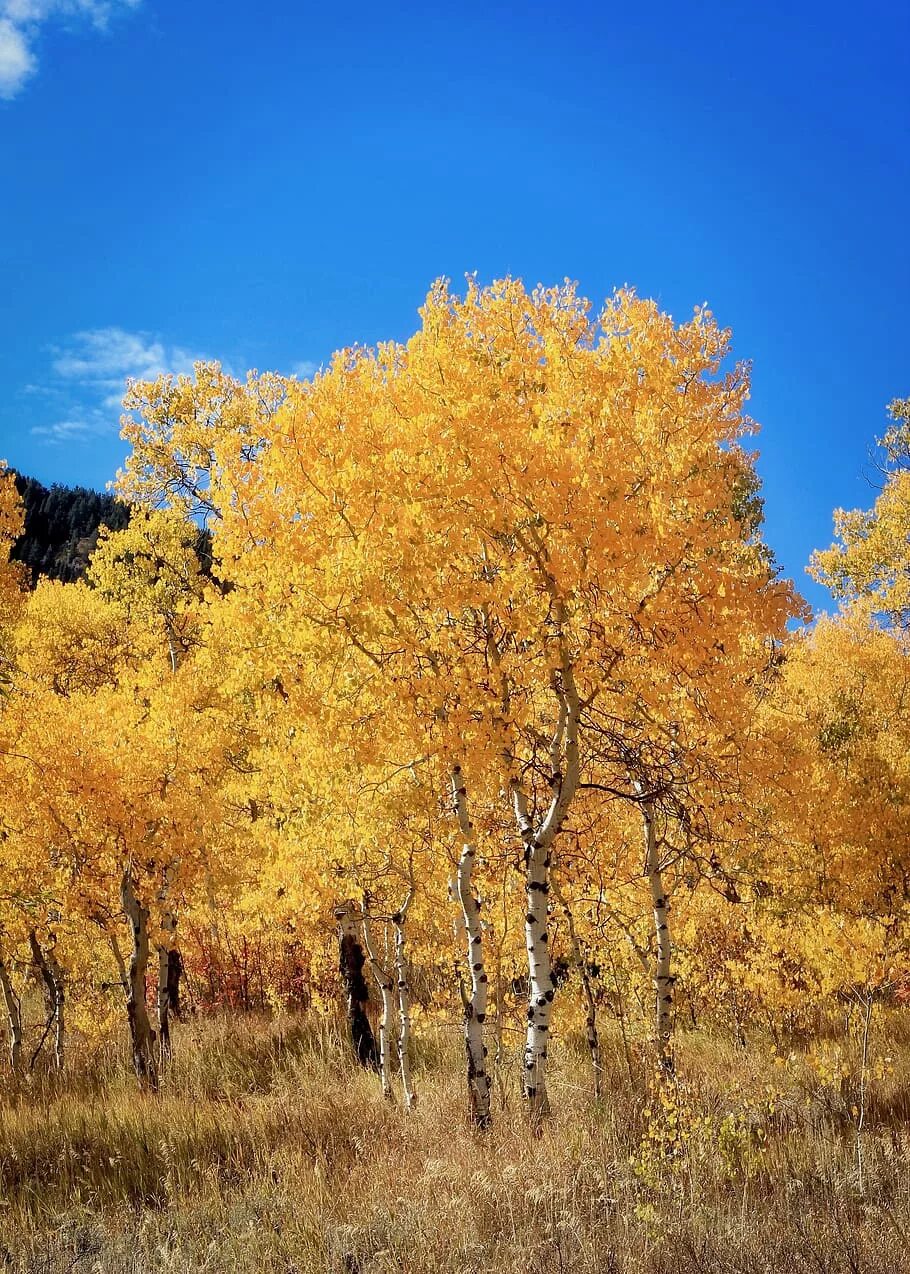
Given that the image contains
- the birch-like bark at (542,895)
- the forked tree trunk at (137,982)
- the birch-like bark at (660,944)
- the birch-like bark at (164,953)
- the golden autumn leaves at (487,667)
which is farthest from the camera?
the birch-like bark at (164,953)

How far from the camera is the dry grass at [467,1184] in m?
5.21

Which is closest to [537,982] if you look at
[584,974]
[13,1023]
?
[584,974]

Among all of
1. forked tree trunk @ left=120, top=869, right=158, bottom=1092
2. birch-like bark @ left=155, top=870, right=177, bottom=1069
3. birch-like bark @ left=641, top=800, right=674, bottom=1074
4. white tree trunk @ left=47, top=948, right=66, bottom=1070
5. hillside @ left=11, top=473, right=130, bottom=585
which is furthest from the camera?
hillside @ left=11, top=473, right=130, bottom=585

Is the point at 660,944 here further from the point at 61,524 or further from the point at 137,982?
the point at 61,524

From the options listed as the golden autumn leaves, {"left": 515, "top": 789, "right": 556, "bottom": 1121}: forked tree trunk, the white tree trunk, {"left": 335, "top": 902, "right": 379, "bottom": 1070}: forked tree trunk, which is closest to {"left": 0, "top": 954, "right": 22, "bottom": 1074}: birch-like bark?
the white tree trunk

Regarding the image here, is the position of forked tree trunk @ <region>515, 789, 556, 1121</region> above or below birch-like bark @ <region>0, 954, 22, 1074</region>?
above

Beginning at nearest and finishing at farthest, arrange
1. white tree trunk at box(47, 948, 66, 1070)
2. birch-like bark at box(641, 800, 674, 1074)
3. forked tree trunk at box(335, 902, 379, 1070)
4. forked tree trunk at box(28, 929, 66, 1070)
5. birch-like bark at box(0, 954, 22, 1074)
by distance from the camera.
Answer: birch-like bark at box(641, 800, 674, 1074) < birch-like bark at box(0, 954, 22, 1074) < forked tree trunk at box(335, 902, 379, 1070) < forked tree trunk at box(28, 929, 66, 1070) < white tree trunk at box(47, 948, 66, 1070)

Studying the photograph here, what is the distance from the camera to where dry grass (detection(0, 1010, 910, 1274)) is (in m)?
5.21

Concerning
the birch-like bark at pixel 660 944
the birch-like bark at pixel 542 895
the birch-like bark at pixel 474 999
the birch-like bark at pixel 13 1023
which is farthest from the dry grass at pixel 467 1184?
the birch-like bark at pixel 13 1023

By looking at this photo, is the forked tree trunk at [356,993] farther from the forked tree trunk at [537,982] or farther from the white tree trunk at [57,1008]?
the forked tree trunk at [537,982]

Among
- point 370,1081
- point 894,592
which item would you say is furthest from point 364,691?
point 894,592

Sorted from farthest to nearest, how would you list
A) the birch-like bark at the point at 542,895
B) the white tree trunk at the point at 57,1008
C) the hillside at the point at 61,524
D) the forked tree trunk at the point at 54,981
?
the hillside at the point at 61,524, the white tree trunk at the point at 57,1008, the forked tree trunk at the point at 54,981, the birch-like bark at the point at 542,895

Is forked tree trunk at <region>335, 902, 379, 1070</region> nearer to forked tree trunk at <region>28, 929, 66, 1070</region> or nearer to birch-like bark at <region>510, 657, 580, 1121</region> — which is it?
forked tree trunk at <region>28, 929, 66, 1070</region>

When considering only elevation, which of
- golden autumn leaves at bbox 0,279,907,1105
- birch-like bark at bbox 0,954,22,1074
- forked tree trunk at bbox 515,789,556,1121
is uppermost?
golden autumn leaves at bbox 0,279,907,1105
